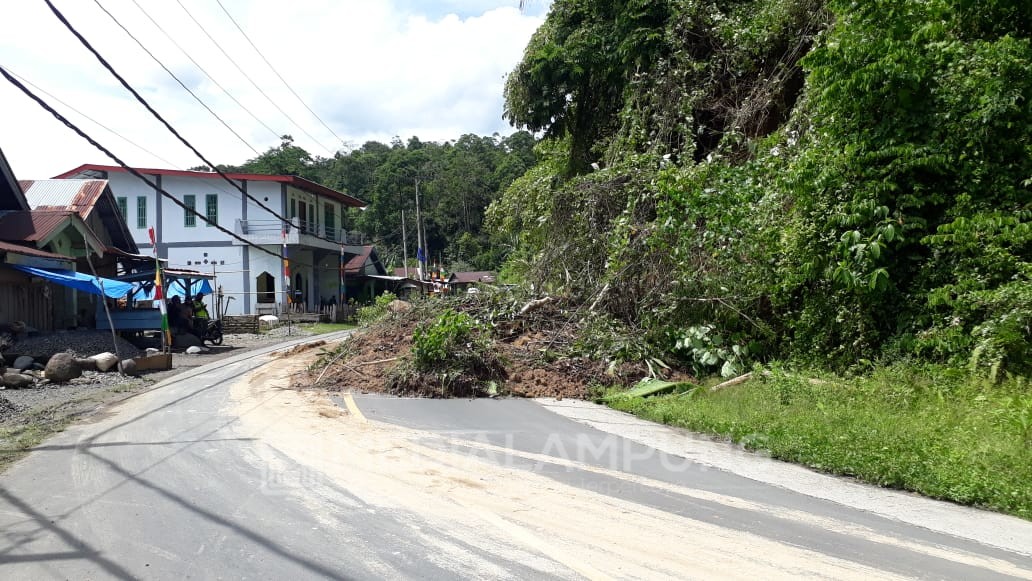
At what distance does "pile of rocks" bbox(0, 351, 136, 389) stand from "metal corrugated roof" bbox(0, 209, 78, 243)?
639cm

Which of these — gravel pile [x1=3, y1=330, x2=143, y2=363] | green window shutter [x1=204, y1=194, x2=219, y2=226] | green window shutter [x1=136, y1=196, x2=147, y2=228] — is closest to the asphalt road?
gravel pile [x1=3, y1=330, x2=143, y2=363]

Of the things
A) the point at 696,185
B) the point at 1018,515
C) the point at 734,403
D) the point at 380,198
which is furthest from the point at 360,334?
the point at 380,198

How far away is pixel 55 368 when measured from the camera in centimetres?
1398

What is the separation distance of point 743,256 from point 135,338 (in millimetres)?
19498

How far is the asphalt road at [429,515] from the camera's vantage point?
14.8 ft

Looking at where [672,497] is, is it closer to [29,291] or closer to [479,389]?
[479,389]

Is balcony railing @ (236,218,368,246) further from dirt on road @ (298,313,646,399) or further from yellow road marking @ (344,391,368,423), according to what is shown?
yellow road marking @ (344,391,368,423)

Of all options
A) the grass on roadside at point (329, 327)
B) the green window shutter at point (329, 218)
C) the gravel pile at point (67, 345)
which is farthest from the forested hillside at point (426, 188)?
the gravel pile at point (67, 345)

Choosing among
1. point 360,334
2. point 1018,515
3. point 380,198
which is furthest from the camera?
point 380,198

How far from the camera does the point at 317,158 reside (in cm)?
7350

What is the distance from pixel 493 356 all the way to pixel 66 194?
2180 cm

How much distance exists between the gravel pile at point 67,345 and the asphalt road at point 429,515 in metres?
9.37

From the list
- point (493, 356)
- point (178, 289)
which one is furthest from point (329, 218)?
point (493, 356)

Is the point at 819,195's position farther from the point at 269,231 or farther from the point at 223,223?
the point at 223,223
